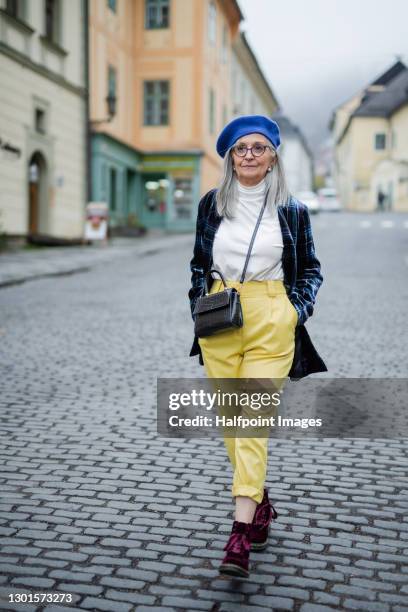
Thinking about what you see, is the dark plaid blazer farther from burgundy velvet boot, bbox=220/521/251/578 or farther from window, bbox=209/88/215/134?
window, bbox=209/88/215/134

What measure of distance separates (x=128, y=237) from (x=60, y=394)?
25535 millimetres

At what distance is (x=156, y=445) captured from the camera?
4930mm

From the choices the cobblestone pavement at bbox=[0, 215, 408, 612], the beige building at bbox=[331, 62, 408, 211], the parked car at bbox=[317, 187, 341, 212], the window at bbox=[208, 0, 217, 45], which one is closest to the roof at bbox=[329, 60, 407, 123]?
the beige building at bbox=[331, 62, 408, 211]

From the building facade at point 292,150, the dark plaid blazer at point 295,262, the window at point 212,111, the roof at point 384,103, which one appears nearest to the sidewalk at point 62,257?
the window at point 212,111

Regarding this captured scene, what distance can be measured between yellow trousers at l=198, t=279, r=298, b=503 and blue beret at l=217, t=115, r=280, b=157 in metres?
0.61

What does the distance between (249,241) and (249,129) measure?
0.48m

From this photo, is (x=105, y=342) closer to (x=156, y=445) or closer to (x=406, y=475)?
(x=156, y=445)

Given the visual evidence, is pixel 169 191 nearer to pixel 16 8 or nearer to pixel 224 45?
pixel 224 45

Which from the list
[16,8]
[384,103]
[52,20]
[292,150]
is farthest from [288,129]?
[16,8]

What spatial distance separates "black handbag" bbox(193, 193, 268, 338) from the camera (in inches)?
126

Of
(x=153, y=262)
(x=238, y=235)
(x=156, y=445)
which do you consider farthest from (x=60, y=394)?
(x=153, y=262)

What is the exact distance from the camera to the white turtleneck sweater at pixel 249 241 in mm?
3367

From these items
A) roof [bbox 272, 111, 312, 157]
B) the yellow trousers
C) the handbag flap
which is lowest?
the yellow trousers

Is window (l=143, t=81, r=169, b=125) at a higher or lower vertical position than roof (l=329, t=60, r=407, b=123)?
lower
